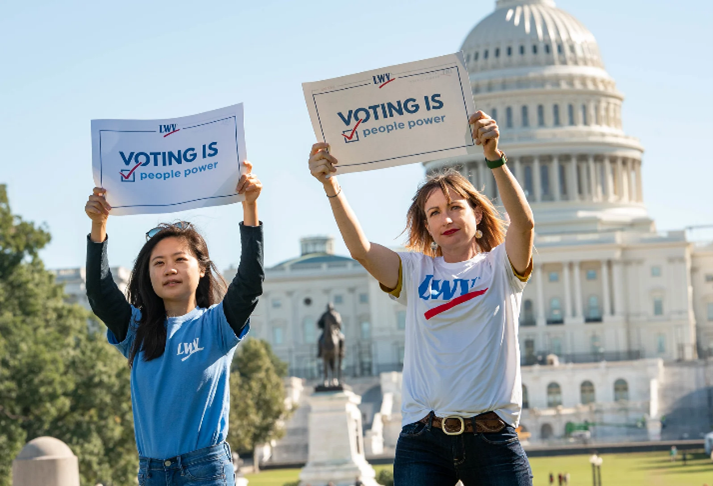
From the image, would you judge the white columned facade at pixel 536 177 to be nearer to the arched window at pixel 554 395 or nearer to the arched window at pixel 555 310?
the arched window at pixel 555 310

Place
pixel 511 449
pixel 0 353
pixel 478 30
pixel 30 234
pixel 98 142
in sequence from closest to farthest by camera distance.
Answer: pixel 511 449 < pixel 98 142 < pixel 0 353 < pixel 30 234 < pixel 478 30

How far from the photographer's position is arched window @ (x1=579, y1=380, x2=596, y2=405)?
101500mm

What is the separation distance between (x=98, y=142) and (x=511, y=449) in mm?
3511

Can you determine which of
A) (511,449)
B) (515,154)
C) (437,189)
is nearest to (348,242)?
(437,189)

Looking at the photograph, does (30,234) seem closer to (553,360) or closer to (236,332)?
(236,332)

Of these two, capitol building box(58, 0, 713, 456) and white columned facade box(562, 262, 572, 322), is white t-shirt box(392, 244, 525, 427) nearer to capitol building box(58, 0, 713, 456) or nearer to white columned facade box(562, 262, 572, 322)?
capitol building box(58, 0, 713, 456)

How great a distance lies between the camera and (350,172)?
998 cm

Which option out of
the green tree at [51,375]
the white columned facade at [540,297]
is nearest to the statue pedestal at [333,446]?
the green tree at [51,375]

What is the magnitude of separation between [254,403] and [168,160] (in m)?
67.4

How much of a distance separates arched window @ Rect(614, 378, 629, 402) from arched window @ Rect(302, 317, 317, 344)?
34360 millimetres

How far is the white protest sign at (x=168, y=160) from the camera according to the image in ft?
32.6

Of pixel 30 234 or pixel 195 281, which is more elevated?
pixel 30 234

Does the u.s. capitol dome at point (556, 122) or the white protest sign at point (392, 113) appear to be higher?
the u.s. capitol dome at point (556, 122)

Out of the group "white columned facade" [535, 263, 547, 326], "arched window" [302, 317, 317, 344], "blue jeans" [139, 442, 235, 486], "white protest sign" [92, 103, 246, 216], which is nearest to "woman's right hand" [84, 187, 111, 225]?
"white protest sign" [92, 103, 246, 216]
